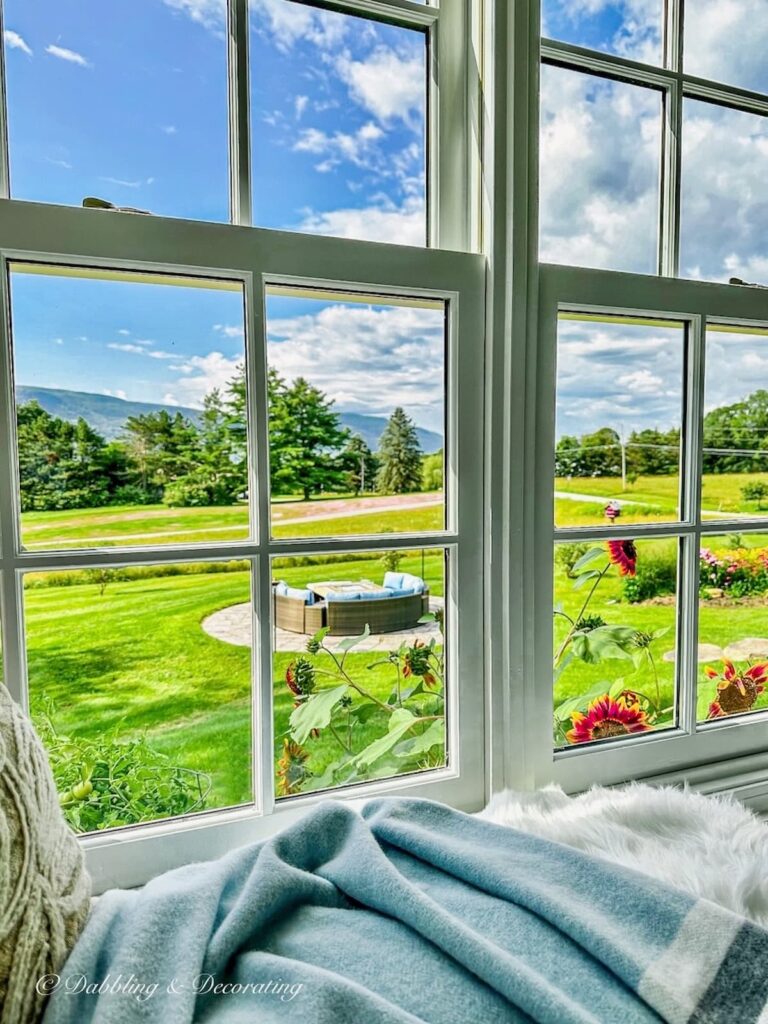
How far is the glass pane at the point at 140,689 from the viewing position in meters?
0.85

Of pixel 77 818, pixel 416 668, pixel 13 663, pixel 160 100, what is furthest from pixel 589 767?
pixel 160 100

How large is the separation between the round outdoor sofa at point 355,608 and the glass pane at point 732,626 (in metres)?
0.57

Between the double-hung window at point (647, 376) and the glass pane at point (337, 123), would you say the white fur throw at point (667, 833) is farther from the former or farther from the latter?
the glass pane at point (337, 123)

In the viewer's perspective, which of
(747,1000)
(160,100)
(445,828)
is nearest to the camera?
(747,1000)

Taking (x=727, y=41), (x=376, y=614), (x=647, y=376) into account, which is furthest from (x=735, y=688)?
(x=727, y=41)

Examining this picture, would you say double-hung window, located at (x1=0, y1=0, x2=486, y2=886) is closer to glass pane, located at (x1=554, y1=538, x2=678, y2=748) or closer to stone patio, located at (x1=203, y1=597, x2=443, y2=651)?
stone patio, located at (x1=203, y1=597, x2=443, y2=651)

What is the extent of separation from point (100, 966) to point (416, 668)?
58 centimetres

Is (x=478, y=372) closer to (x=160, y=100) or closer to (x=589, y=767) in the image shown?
(x=160, y=100)

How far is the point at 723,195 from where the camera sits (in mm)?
1206

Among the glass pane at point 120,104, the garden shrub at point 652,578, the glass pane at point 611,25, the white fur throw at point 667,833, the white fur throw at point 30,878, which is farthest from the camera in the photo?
the garden shrub at point 652,578

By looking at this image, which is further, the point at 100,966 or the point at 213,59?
the point at 213,59

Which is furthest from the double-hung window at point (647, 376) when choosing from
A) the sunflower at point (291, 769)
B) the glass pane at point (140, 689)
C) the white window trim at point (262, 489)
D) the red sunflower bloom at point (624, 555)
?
the glass pane at point (140, 689)

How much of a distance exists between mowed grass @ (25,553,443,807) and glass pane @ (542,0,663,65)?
3.05 feet

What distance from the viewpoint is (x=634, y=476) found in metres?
1.15
